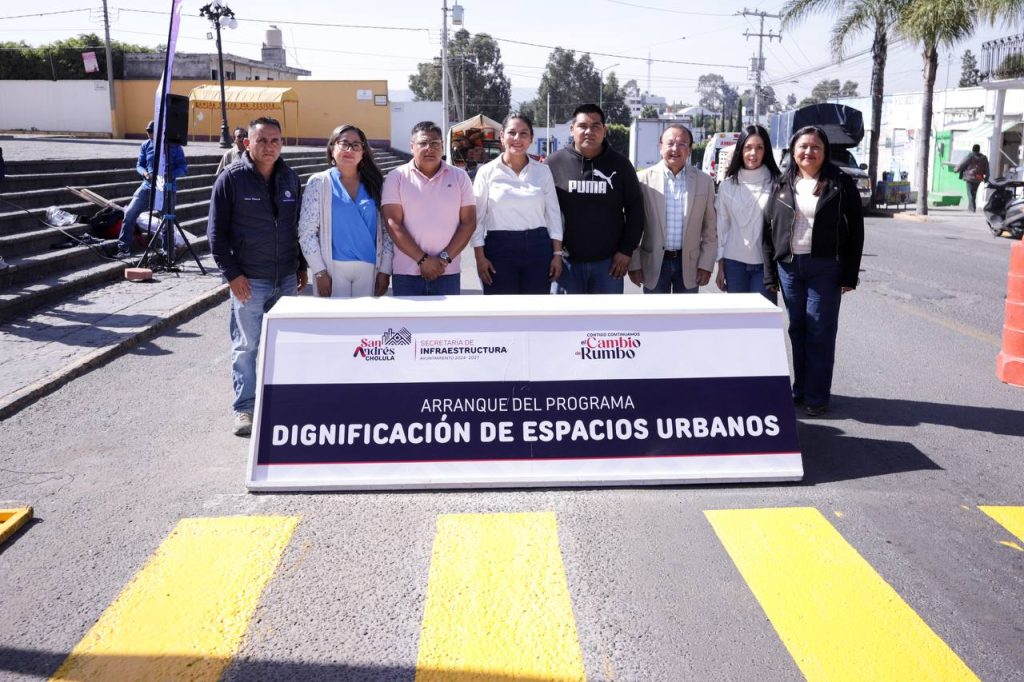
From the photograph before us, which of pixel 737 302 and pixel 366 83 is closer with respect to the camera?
pixel 737 302

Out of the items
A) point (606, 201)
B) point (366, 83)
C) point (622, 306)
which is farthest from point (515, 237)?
point (366, 83)

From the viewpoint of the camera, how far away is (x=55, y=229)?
11859 mm

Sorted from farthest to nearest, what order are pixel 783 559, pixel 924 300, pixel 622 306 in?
pixel 924 300 < pixel 622 306 < pixel 783 559

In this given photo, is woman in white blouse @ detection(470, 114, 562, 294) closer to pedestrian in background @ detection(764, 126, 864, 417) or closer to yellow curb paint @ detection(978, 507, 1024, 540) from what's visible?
pedestrian in background @ detection(764, 126, 864, 417)

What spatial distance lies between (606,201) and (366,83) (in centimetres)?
4571

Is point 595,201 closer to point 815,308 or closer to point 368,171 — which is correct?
point 368,171

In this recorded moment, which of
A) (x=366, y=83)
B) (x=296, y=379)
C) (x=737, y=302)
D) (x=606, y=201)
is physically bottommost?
(x=296, y=379)

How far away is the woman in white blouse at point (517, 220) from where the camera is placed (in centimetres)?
589

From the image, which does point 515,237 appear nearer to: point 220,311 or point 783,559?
point 783,559

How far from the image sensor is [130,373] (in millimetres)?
7617

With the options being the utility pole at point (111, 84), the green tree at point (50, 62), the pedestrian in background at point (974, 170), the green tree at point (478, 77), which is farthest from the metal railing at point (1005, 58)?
the green tree at point (478, 77)

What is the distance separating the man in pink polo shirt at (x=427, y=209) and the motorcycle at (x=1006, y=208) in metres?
17.1

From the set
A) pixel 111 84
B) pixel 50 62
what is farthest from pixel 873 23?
pixel 50 62

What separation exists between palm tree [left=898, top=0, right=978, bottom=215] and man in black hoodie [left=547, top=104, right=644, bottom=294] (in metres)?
21.4
